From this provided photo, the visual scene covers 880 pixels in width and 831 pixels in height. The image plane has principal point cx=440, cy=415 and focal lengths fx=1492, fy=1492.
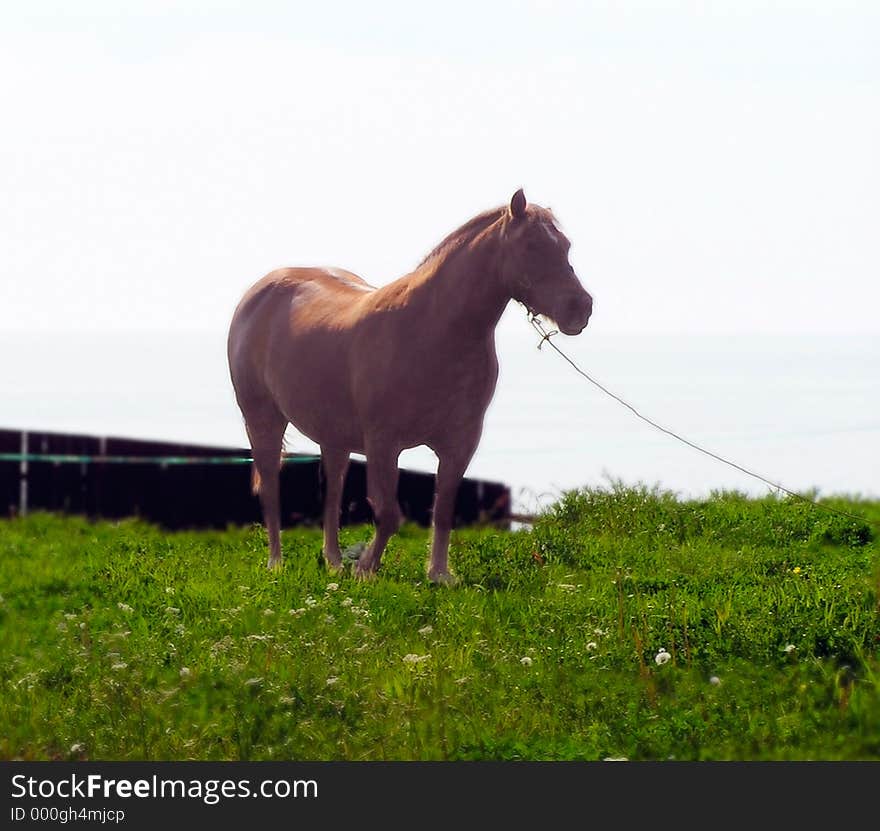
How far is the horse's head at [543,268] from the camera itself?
9109 millimetres

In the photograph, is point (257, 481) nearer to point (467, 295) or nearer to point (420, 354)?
point (420, 354)

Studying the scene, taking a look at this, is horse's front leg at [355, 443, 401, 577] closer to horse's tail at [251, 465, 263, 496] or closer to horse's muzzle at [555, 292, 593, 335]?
horse's muzzle at [555, 292, 593, 335]

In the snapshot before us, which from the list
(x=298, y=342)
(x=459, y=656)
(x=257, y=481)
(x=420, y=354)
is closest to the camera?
(x=459, y=656)

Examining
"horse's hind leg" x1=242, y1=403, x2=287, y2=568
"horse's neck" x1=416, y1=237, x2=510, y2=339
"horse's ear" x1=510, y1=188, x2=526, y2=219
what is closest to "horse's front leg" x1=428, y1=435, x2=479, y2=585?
"horse's neck" x1=416, y1=237, x2=510, y2=339

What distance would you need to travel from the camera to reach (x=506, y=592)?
32.1ft

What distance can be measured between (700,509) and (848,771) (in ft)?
24.3

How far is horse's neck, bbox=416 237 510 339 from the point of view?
9531 millimetres

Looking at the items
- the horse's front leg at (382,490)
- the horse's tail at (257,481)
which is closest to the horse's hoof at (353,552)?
the horse's tail at (257,481)

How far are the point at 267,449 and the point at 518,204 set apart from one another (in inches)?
141

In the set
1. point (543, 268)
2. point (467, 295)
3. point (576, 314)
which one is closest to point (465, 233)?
point (467, 295)

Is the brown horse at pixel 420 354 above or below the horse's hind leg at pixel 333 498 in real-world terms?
above

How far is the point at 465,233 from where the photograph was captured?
9.80 meters

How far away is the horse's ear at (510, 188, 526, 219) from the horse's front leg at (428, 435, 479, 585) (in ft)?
5.29

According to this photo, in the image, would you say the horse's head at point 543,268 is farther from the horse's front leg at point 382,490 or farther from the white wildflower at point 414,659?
the white wildflower at point 414,659
